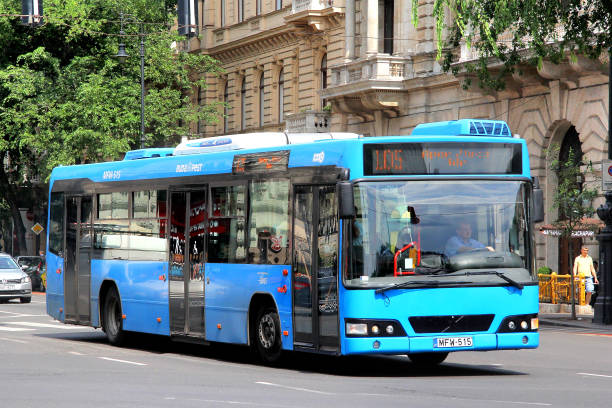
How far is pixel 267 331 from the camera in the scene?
657 inches

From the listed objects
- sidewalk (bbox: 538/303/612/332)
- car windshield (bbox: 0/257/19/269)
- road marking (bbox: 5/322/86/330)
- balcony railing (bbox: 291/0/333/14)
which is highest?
balcony railing (bbox: 291/0/333/14)

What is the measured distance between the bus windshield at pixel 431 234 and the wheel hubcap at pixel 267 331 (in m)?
1.96

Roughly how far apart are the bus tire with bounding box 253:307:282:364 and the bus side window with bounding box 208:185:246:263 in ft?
2.87

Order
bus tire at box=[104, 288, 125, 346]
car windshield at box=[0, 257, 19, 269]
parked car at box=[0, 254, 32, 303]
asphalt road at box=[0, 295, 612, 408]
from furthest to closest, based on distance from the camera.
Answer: car windshield at box=[0, 257, 19, 269] → parked car at box=[0, 254, 32, 303] → bus tire at box=[104, 288, 125, 346] → asphalt road at box=[0, 295, 612, 408]

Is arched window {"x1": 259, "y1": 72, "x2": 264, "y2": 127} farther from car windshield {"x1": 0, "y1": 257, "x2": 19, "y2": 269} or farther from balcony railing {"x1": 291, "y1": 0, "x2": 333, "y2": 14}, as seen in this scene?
car windshield {"x1": 0, "y1": 257, "x2": 19, "y2": 269}

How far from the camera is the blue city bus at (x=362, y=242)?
14.8m

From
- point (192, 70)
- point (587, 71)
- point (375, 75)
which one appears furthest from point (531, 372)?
point (192, 70)

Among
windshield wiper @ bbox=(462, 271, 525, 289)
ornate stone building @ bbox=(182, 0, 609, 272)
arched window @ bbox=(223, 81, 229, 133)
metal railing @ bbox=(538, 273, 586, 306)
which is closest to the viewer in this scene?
windshield wiper @ bbox=(462, 271, 525, 289)

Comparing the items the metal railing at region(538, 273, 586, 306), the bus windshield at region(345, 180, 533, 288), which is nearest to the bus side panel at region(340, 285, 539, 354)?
the bus windshield at region(345, 180, 533, 288)

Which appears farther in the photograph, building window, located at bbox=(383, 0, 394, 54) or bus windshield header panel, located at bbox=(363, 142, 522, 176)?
building window, located at bbox=(383, 0, 394, 54)

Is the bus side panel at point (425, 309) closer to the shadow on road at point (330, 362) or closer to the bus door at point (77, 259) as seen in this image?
the shadow on road at point (330, 362)

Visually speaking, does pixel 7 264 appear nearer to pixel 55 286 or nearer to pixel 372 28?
pixel 372 28

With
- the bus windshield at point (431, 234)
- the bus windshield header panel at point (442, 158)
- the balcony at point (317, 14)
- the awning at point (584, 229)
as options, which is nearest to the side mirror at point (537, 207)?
the bus windshield at point (431, 234)

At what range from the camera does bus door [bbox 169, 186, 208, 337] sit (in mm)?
18234
